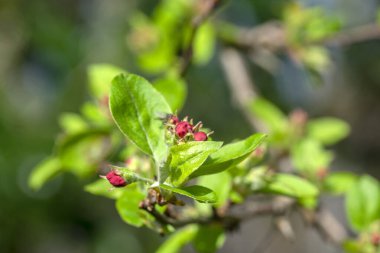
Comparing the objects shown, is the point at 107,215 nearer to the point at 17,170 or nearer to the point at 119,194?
the point at 17,170

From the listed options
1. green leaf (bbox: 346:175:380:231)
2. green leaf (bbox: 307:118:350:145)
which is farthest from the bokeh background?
green leaf (bbox: 346:175:380:231)

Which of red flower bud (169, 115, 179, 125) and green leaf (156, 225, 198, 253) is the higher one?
red flower bud (169, 115, 179, 125)

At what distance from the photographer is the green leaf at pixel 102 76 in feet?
4.54

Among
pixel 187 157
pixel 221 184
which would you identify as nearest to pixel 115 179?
pixel 187 157

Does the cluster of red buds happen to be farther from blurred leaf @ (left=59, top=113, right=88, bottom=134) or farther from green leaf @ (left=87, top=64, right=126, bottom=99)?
blurred leaf @ (left=59, top=113, right=88, bottom=134)

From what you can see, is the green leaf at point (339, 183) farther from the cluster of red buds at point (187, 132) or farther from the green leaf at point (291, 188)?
the cluster of red buds at point (187, 132)

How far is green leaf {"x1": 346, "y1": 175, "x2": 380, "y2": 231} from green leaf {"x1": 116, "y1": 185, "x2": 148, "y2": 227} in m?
0.55

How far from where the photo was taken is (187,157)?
0.79 metres

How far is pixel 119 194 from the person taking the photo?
100cm

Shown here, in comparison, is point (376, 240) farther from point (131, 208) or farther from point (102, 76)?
point (102, 76)

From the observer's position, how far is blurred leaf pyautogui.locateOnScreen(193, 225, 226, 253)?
1075 millimetres

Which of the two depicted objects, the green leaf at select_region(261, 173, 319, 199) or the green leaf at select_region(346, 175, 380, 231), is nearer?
the green leaf at select_region(261, 173, 319, 199)

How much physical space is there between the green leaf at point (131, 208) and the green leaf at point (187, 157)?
0.40 feet

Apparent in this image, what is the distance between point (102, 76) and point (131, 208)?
547mm
